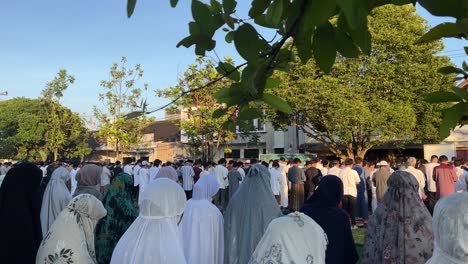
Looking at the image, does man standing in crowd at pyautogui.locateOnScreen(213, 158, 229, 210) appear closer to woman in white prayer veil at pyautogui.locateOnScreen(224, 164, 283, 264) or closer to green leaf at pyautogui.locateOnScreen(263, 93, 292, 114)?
woman in white prayer veil at pyautogui.locateOnScreen(224, 164, 283, 264)

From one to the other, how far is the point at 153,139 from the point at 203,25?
32.8 meters

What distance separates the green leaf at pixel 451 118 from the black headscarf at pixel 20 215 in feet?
11.3

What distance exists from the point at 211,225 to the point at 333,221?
4.61 ft

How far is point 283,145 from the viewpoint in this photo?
25.6m

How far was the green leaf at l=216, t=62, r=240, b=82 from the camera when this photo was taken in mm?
1389

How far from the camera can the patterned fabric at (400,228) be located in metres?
3.72

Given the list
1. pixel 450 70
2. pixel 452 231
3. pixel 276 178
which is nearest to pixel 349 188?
pixel 276 178

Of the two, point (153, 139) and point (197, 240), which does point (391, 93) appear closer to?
point (197, 240)

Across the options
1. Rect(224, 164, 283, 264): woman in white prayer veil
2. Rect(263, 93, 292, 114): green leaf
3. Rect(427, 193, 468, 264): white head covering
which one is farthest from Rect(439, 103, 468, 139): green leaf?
Rect(224, 164, 283, 264): woman in white prayer veil

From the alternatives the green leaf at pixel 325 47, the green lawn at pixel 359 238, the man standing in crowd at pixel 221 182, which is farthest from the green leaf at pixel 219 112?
the man standing in crowd at pixel 221 182

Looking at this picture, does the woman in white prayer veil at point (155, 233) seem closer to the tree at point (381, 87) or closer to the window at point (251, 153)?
the tree at point (381, 87)

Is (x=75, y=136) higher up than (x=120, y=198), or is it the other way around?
(x=75, y=136)

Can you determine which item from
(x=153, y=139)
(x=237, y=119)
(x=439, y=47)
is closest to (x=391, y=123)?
(x=439, y=47)

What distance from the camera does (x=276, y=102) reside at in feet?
4.37
